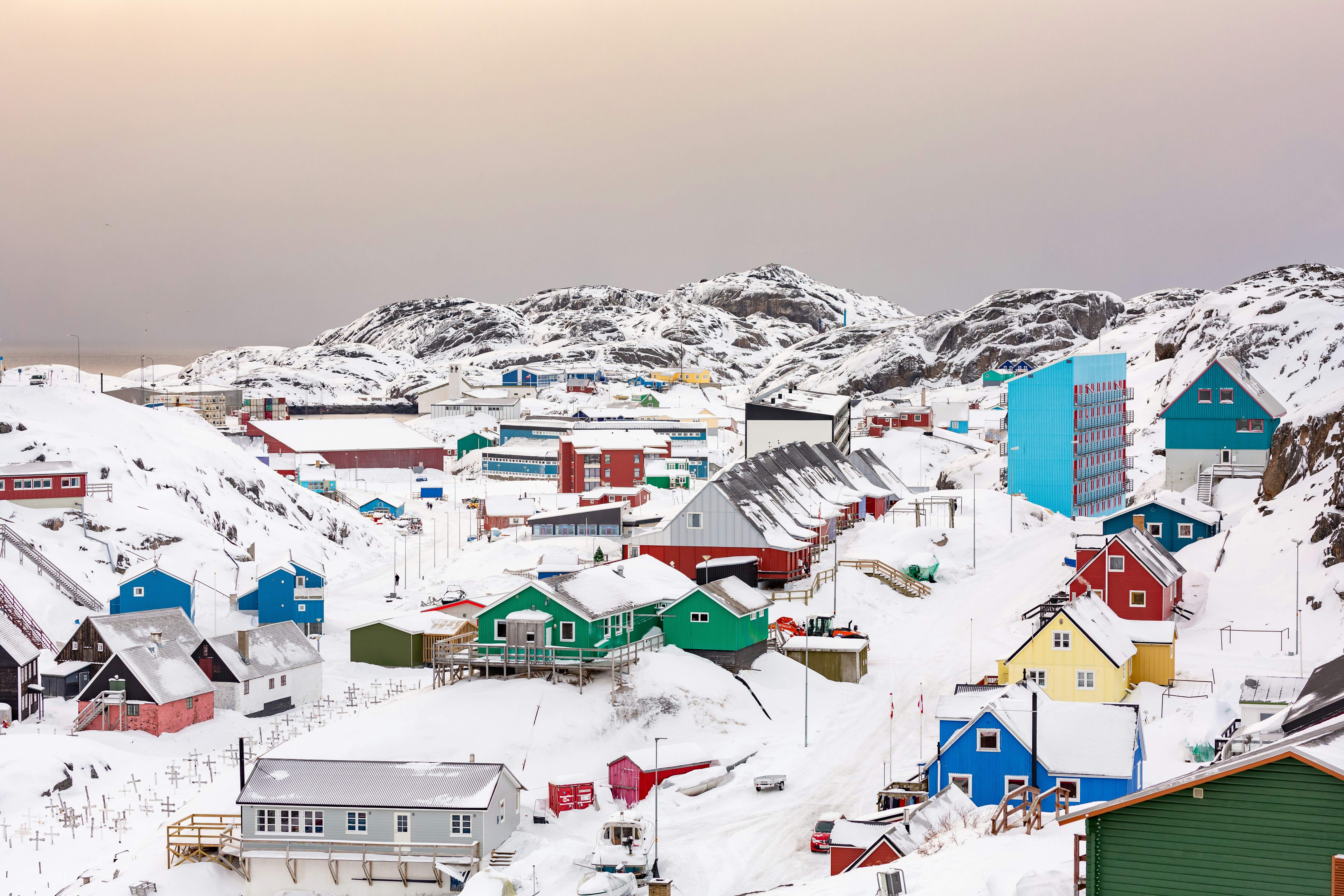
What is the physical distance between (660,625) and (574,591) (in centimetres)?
404

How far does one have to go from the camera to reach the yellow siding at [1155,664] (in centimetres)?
3941

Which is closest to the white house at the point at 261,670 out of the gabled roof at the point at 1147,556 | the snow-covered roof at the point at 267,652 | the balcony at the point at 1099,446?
the snow-covered roof at the point at 267,652

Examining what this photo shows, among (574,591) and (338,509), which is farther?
(338,509)

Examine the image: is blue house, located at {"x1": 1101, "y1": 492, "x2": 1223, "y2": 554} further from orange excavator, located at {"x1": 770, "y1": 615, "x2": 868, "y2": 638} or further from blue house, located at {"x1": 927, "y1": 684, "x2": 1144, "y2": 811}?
blue house, located at {"x1": 927, "y1": 684, "x2": 1144, "y2": 811}

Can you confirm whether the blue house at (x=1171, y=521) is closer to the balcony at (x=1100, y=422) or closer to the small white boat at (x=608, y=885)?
the balcony at (x=1100, y=422)

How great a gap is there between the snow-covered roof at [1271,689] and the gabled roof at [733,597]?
1563cm

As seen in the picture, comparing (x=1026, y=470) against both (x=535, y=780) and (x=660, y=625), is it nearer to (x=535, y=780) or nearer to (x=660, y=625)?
(x=660, y=625)

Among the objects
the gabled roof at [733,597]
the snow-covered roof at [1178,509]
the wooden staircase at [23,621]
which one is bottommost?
the wooden staircase at [23,621]

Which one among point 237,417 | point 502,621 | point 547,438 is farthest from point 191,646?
point 237,417

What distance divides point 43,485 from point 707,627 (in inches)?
1563

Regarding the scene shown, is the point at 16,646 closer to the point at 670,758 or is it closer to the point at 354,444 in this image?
the point at 670,758

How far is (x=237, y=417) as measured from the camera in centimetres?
15675

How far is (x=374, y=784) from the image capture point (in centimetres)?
3200

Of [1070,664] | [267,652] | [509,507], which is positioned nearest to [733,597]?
[1070,664]
